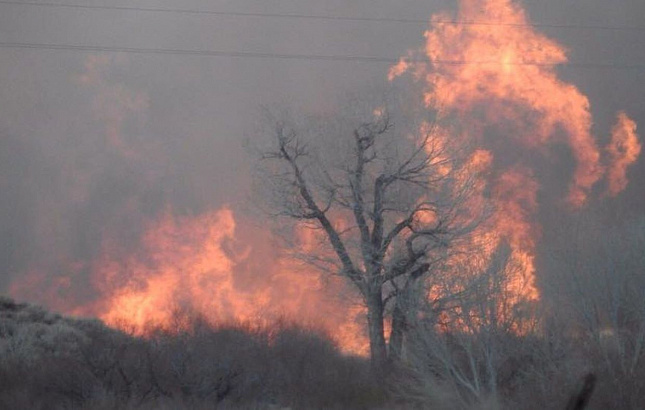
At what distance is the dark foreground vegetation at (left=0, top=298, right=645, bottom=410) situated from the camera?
1357cm

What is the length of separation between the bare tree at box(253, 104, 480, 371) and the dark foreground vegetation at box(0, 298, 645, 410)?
363 cm

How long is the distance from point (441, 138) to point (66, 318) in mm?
14045

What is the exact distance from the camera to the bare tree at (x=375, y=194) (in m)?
22.0

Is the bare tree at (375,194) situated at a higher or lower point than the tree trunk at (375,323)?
higher

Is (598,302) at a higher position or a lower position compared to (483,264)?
lower

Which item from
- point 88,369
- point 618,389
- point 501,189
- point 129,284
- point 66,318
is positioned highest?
point 501,189

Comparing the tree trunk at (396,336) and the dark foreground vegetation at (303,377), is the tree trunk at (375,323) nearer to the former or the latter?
the tree trunk at (396,336)

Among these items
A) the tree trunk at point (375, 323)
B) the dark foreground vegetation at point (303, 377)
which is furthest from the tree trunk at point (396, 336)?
the dark foreground vegetation at point (303, 377)

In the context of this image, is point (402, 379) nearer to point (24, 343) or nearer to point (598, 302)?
point (598, 302)

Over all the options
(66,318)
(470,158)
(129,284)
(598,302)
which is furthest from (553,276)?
(129,284)

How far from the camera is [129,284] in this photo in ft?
103

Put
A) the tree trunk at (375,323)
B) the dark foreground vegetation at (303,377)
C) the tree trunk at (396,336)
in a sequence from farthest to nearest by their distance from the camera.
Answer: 1. the tree trunk at (375,323)
2. the tree trunk at (396,336)
3. the dark foreground vegetation at (303,377)

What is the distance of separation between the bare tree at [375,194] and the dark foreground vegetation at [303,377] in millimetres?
3631

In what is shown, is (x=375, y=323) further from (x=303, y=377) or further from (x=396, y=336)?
(x=303, y=377)
